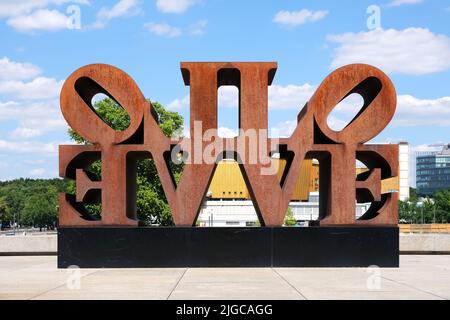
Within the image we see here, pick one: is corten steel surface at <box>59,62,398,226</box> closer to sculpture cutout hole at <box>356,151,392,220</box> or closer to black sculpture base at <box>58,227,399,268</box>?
sculpture cutout hole at <box>356,151,392,220</box>

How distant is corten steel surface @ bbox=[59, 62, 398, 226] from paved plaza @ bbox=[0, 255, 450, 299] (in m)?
1.66

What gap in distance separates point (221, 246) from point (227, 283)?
3895 millimetres

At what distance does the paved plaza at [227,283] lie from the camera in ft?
39.2

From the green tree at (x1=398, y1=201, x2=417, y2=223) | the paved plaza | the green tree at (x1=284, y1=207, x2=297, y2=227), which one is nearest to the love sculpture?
the paved plaza

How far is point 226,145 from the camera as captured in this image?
1803 centimetres

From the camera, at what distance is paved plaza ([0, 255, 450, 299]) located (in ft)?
39.2

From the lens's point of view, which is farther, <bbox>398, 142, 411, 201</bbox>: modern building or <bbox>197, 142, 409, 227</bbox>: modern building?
<bbox>398, 142, 411, 201</bbox>: modern building

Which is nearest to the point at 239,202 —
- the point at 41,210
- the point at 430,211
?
the point at 430,211

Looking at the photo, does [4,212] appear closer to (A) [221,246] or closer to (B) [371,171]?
(A) [221,246]

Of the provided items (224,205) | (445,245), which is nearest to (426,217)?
(224,205)

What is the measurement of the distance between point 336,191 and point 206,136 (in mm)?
3824

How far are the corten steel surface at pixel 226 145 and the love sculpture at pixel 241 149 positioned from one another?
27mm
